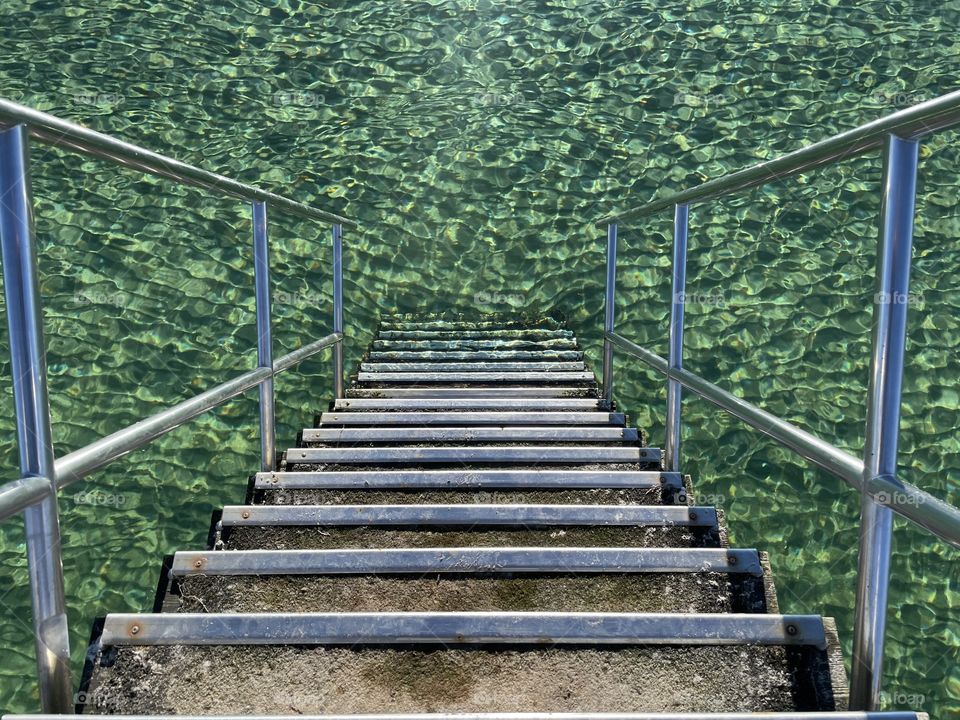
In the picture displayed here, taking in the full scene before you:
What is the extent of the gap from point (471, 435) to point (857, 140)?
1203mm

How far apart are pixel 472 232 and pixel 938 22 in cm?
378

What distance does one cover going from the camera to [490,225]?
4316mm

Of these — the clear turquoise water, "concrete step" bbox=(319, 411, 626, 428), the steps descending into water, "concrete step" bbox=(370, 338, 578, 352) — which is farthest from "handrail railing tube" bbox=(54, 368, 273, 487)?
the clear turquoise water

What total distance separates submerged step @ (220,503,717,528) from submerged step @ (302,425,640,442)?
1.76 ft

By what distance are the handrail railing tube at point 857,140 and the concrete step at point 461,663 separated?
0.57m

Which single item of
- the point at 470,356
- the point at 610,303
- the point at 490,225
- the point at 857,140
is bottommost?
the point at 470,356

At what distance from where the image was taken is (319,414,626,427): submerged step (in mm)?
1874

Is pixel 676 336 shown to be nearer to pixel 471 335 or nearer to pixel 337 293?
pixel 337 293

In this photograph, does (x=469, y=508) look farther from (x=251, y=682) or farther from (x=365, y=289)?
(x=365, y=289)

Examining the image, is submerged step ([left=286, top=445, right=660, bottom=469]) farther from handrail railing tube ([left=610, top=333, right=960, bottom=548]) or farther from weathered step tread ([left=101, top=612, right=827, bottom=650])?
weathered step tread ([left=101, top=612, right=827, bottom=650])

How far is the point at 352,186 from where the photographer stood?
4430 mm

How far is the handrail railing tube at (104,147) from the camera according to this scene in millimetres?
604

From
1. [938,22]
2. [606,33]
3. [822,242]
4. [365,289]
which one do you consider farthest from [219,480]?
[938,22]

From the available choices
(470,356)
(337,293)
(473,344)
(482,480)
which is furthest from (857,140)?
(473,344)
